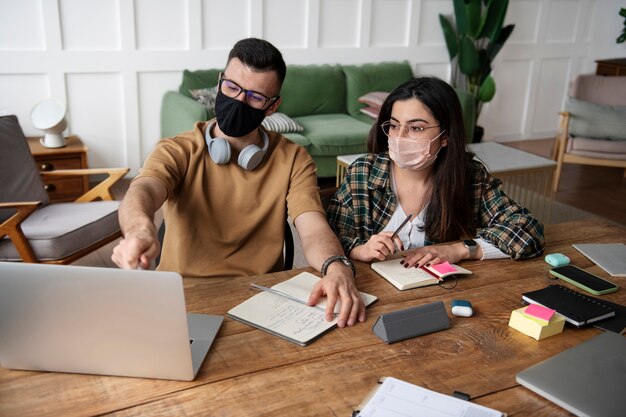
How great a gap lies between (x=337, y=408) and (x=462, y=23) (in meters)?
4.60

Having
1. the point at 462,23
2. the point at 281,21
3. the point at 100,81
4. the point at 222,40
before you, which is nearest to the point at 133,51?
the point at 100,81

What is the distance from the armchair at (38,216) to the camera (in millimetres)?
2496

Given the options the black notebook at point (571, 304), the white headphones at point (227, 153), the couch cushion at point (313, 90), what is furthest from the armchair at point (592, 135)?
the white headphones at point (227, 153)

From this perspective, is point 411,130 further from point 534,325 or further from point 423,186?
point 534,325

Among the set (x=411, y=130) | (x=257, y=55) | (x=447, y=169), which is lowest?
(x=447, y=169)

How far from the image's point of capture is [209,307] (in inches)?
53.6

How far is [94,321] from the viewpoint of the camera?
1022 mm

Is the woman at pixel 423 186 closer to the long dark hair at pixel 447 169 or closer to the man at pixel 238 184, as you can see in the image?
→ the long dark hair at pixel 447 169

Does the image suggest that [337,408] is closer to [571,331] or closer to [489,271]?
[571,331]

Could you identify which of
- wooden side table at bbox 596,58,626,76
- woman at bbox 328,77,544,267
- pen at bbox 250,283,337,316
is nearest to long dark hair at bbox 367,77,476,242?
woman at bbox 328,77,544,267

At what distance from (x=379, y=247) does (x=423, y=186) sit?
1.33 feet

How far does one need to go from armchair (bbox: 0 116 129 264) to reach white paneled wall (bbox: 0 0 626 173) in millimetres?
1147

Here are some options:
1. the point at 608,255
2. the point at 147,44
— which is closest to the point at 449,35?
the point at 147,44

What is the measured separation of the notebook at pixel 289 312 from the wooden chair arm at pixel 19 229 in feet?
4.88
